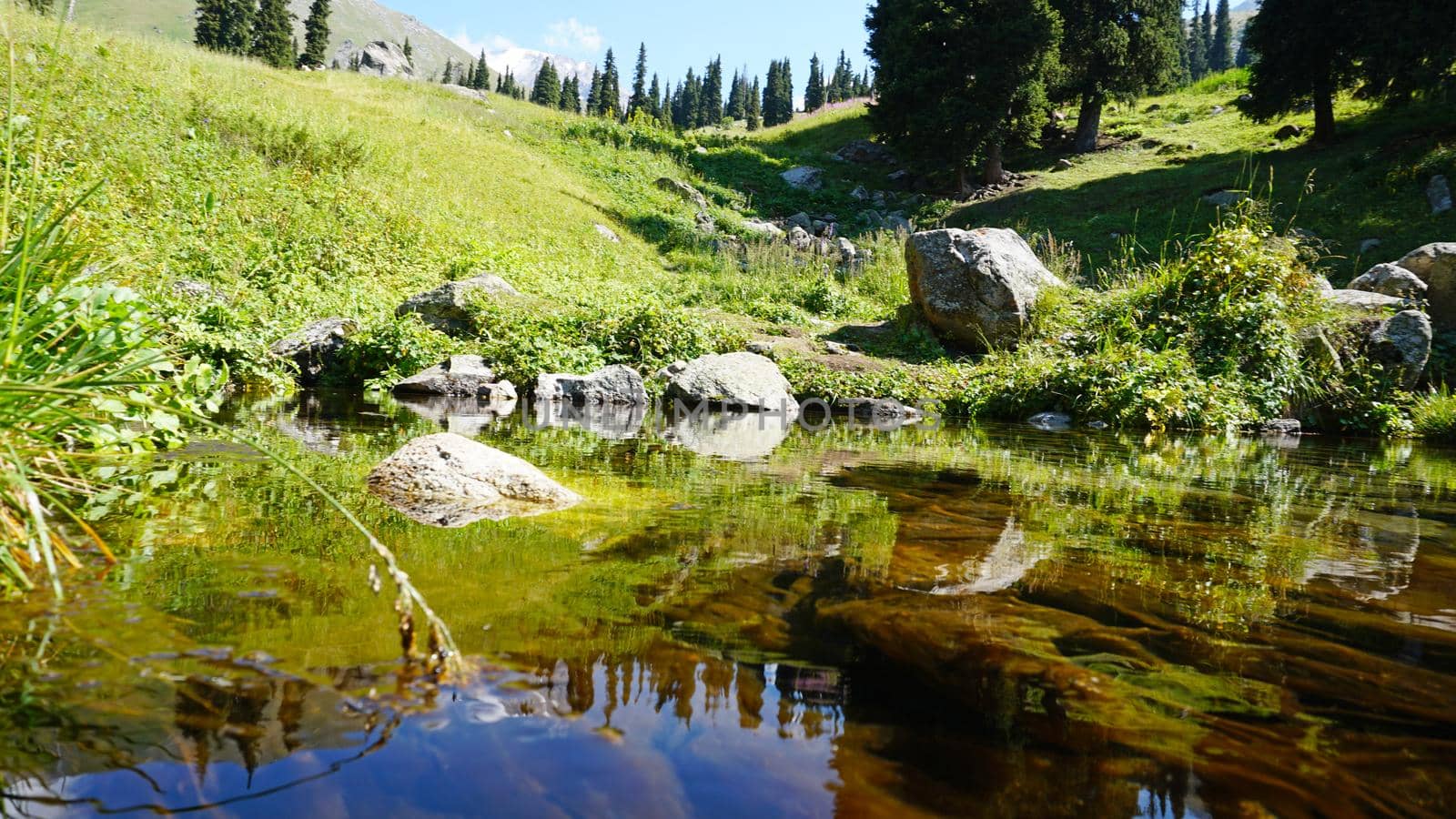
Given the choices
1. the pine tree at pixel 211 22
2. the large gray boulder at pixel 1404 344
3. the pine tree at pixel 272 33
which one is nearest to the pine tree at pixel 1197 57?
the pine tree at pixel 272 33

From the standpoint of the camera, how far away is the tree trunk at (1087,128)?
99.0ft

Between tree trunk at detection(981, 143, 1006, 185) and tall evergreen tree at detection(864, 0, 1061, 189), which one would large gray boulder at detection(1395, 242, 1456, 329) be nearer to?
tall evergreen tree at detection(864, 0, 1061, 189)

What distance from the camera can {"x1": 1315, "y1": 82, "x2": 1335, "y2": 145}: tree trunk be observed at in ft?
77.7

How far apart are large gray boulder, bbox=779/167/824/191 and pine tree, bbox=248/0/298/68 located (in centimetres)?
4211

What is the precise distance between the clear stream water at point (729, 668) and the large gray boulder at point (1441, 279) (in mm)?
10681

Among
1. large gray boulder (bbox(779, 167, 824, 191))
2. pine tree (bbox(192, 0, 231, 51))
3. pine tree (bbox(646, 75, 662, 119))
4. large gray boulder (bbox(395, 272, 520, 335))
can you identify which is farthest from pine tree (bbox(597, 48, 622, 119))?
large gray boulder (bbox(395, 272, 520, 335))

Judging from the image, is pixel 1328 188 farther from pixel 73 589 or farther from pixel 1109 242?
pixel 73 589

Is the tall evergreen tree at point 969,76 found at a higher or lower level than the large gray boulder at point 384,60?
lower

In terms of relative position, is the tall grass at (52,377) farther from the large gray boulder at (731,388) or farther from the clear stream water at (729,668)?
the large gray boulder at (731,388)

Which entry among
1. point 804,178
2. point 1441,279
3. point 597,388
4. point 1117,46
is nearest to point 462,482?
point 597,388

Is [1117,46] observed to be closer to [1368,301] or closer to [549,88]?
[1368,301]

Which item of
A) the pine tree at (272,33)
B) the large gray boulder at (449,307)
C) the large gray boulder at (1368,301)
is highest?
the pine tree at (272,33)

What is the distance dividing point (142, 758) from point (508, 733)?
0.59 meters

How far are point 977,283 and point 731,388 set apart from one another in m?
4.74
